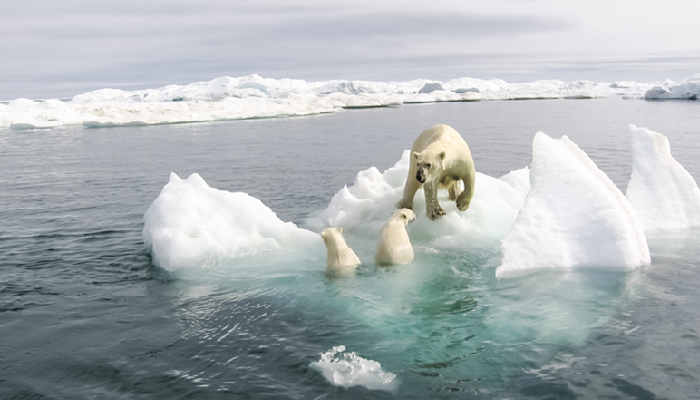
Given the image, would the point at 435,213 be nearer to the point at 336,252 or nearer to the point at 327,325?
the point at 336,252

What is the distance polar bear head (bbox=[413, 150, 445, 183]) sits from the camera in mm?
7465

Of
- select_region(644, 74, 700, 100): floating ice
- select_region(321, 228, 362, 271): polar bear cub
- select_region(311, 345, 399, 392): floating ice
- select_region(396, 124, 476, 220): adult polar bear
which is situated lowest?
select_region(311, 345, 399, 392): floating ice

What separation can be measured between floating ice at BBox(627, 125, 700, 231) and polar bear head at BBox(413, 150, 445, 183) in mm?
4429

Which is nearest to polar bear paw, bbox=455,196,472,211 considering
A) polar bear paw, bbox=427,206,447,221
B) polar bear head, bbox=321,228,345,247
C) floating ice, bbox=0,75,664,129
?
polar bear paw, bbox=427,206,447,221

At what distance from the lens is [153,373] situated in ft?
16.5

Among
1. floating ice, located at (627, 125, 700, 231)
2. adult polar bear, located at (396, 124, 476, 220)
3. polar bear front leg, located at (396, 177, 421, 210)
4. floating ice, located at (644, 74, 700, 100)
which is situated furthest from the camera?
floating ice, located at (644, 74, 700, 100)

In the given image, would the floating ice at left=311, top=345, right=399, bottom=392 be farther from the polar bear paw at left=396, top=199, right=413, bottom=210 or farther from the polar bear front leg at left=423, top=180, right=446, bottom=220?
the polar bear paw at left=396, top=199, right=413, bottom=210

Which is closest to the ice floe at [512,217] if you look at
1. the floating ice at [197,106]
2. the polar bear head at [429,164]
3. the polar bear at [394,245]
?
the polar bear at [394,245]

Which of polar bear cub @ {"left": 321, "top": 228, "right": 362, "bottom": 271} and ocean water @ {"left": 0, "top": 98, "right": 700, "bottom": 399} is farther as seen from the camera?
polar bear cub @ {"left": 321, "top": 228, "right": 362, "bottom": 271}

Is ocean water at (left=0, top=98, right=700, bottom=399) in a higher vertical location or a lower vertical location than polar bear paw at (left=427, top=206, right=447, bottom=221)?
lower

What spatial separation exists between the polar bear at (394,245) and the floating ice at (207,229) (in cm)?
177

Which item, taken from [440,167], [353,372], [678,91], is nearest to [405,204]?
[440,167]

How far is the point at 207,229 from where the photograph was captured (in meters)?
8.89

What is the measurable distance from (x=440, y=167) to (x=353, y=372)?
4.02m
